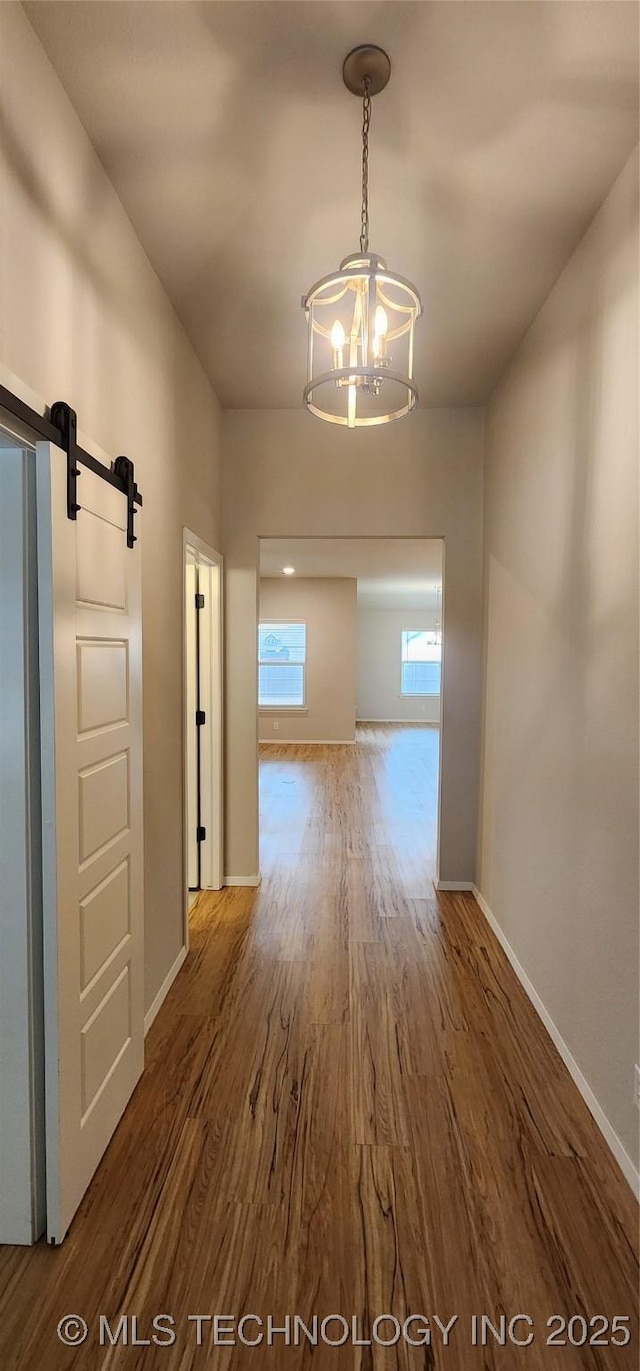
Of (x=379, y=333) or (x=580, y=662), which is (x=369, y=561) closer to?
(x=580, y=662)

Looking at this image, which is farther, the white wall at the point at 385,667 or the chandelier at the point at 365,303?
the white wall at the point at 385,667

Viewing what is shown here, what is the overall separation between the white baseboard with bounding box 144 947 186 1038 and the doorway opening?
4.61 feet

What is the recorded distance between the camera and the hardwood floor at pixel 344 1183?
1.28 m

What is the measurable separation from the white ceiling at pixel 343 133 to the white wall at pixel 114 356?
5.3 inches

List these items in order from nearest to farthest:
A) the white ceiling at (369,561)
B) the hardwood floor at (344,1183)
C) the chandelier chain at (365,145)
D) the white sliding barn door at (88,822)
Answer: the hardwood floor at (344,1183) < the white sliding barn door at (88,822) < the chandelier chain at (365,145) < the white ceiling at (369,561)

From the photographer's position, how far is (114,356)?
1.90 meters

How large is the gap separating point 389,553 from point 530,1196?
6068 millimetres

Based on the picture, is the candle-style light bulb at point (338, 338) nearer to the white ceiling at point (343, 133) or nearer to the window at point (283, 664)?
the white ceiling at point (343, 133)

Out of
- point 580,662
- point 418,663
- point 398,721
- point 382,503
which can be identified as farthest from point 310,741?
point 580,662

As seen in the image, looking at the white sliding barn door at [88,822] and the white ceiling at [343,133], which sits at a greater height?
the white ceiling at [343,133]

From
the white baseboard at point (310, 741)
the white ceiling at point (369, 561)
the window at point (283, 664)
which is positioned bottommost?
the white baseboard at point (310, 741)

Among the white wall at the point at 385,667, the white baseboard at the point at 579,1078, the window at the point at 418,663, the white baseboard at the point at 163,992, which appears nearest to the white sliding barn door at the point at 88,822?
the white baseboard at the point at 163,992

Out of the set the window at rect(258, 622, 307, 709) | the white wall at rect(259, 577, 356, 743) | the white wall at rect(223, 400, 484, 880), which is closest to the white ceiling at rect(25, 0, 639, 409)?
the white wall at rect(223, 400, 484, 880)

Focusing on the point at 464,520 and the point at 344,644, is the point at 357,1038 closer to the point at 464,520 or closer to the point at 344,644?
the point at 464,520
